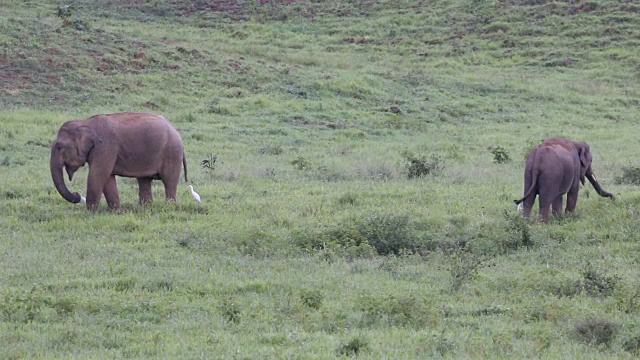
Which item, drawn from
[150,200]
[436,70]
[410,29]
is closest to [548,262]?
[150,200]

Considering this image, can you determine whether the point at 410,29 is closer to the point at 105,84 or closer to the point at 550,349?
the point at 105,84

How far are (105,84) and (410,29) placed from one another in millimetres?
18776

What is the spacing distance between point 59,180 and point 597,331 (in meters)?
8.27

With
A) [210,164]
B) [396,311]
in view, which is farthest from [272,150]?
[396,311]

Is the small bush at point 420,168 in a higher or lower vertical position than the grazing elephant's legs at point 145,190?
lower

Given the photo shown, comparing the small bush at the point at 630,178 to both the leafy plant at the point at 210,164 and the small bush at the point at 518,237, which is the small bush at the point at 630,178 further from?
the leafy plant at the point at 210,164

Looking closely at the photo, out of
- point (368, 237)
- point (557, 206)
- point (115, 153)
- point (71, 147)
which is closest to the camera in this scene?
point (368, 237)

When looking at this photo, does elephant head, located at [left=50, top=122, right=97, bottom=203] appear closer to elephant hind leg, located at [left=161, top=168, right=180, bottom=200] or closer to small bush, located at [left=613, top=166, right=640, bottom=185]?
elephant hind leg, located at [left=161, top=168, right=180, bottom=200]

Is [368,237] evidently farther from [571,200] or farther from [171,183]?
[171,183]

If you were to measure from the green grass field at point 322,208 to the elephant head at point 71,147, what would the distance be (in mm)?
690

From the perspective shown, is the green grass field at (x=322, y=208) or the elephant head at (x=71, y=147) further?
the elephant head at (x=71, y=147)

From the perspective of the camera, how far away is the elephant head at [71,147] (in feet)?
46.5

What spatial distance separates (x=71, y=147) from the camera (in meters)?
14.2

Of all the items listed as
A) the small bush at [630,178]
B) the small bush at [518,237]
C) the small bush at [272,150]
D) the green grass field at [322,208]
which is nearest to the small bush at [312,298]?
the green grass field at [322,208]
